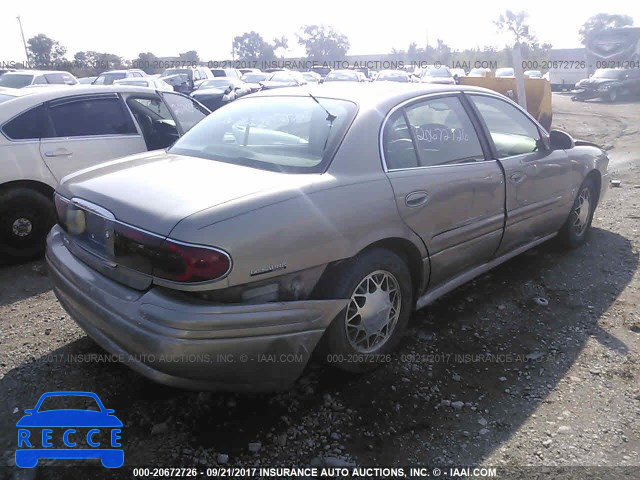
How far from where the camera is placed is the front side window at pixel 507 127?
389 cm

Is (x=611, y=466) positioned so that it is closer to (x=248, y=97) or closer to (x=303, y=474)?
(x=303, y=474)

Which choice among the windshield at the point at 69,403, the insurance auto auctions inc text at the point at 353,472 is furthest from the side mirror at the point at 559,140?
the windshield at the point at 69,403

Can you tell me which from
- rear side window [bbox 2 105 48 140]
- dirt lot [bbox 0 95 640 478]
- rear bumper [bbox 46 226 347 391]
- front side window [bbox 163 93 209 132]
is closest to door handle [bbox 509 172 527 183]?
dirt lot [bbox 0 95 640 478]

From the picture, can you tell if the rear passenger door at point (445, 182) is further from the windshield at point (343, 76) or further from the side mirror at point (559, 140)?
the windshield at point (343, 76)

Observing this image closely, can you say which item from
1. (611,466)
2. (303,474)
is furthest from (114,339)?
(611,466)

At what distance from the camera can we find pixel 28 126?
15.6 feet

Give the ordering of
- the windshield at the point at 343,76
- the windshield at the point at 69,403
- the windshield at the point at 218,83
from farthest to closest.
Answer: the windshield at the point at 343,76 → the windshield at the point at 218,83 → the windshield at the point at 69,403

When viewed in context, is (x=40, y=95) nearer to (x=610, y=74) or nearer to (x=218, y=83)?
(x=218, y=83)

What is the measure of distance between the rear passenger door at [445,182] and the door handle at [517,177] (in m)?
0.16

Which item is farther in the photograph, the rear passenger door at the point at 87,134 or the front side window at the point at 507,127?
the rear passenger door at the point at 87,134

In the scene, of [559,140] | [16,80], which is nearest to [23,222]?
[559,140]

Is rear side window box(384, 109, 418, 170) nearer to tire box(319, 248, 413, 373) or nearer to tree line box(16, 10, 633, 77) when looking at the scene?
tire box(319, 248, 413, 373)

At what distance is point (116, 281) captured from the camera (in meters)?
2.58

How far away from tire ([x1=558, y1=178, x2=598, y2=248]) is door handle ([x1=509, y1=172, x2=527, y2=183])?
1.14 meters
